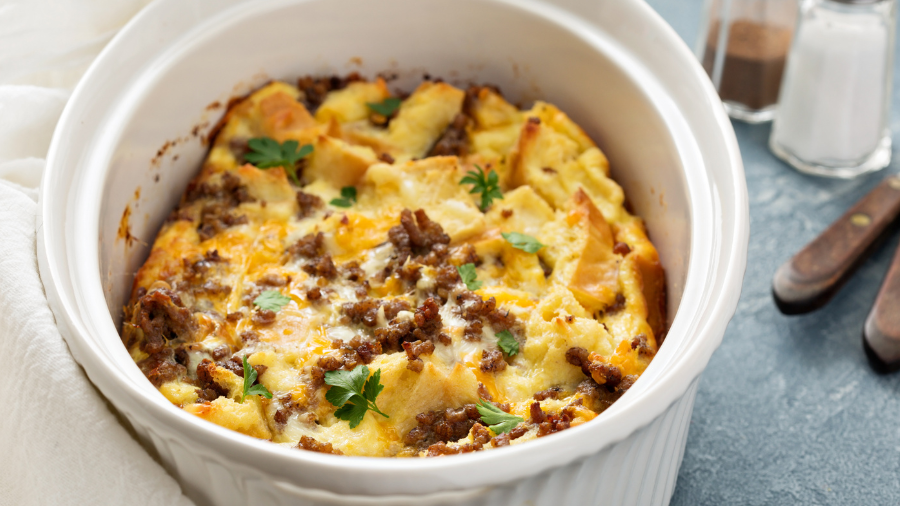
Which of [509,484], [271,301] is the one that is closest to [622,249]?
[271,301]

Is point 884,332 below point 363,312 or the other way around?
below

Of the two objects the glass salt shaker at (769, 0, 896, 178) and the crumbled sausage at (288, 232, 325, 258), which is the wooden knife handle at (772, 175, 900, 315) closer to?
the glass salt shaker at (769, 0, 896, 178)

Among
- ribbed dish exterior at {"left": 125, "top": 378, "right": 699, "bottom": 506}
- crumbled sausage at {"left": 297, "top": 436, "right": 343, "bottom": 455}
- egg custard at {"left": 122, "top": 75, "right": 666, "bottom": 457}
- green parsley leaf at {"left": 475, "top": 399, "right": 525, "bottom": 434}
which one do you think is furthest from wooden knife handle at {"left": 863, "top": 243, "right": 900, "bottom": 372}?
crumbled sausage at {"left": 297, "top": 436, "right": 343, "bottom": 455}

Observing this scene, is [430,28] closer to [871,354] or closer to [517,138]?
[517,138]

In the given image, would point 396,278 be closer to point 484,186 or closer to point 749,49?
point 484,186

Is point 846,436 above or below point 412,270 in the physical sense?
below

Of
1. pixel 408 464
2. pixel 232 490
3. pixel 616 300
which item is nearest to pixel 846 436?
pixel 616 300

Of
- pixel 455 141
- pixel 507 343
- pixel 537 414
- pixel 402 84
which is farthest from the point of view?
pixel 402 84
